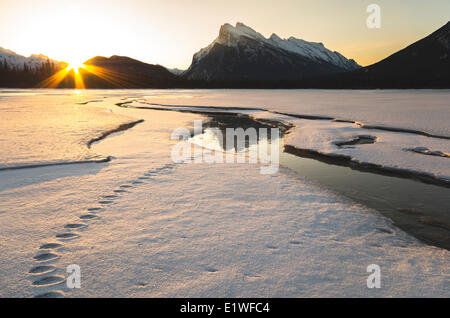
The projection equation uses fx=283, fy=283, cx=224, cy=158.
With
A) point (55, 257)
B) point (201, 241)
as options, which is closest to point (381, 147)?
point (201, 241)

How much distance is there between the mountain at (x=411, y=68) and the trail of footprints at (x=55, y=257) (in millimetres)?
127855

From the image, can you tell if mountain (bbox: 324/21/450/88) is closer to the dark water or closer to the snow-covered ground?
the dark water

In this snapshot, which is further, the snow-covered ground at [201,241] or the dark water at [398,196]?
the dark water at [398,196]

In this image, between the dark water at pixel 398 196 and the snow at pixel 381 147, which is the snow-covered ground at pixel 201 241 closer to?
the dark water at pixel 398 196

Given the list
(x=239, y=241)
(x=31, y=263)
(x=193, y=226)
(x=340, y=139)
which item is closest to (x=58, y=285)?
(x=31, y=263)

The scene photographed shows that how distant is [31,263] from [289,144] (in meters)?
9.92

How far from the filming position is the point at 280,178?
7105 millimetres

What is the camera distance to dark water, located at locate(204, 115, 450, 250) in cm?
467

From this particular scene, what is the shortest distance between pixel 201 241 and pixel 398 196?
4.63 metres

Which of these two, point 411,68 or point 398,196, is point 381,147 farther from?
point 411,68

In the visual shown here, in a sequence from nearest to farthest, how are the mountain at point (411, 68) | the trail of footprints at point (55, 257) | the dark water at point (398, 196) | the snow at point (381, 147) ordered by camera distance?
the trail of footprints at point (55, 257) → the dark water at point (398, 196) → the snow at point (381, 147) → the mountain at point (411, 68)

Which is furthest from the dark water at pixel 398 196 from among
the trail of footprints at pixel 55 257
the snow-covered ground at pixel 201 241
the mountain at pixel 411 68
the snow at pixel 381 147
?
the mountain at pixel 411 68

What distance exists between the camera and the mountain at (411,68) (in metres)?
122
